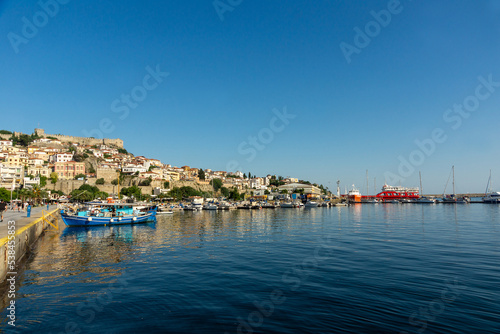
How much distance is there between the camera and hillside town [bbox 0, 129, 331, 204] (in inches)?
2800

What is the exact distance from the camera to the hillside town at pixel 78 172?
71.1 meters

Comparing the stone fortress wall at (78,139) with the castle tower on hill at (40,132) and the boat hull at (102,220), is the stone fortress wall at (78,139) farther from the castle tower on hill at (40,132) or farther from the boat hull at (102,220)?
the boat hull at (102,220)

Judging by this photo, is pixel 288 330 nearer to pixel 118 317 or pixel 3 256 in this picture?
pixel 118 317

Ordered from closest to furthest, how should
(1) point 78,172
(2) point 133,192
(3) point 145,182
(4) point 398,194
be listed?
1. (2) point 133,192
2. (1) point 78,172
3. (3) point 145,182
4. (4) point 398,194

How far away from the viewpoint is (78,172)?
82625 mm

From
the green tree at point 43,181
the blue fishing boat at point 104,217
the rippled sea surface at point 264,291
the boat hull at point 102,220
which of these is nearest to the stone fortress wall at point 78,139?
the green tree at point 43,181

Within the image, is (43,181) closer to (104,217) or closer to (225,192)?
(104,217)

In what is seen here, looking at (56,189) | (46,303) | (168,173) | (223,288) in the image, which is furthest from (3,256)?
(168,173)

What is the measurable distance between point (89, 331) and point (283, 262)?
8.15 meters

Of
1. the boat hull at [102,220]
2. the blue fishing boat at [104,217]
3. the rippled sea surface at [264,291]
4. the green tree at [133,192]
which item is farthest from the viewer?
the green tree at [133,192]

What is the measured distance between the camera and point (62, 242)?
63.3 feet

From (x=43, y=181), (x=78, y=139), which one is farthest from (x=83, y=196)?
(x=78, y=139)

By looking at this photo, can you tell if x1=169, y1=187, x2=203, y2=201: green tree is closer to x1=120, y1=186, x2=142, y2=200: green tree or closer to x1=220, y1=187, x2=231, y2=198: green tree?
x1=120, y1=186, x2=142, y2=200: green tree

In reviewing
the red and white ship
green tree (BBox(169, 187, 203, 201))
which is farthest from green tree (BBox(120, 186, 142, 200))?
the red and white ship
